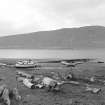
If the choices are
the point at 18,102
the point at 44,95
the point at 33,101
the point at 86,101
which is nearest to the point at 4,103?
the point at 18,102

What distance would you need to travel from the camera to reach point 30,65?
3650cm

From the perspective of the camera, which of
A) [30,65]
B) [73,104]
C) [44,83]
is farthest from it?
[30,65]

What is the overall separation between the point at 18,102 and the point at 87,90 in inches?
250

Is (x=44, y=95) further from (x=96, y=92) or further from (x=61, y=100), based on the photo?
(x=96, y=92)

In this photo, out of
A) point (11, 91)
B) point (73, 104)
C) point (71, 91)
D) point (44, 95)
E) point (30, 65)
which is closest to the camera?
point (73, 104)

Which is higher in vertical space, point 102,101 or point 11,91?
point 11,91

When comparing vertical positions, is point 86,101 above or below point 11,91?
below

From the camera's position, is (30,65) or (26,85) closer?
(26,85)

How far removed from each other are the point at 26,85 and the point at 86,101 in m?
6.57

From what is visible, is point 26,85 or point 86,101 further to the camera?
point 26,85

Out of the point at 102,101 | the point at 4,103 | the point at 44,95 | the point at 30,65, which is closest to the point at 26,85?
the point at 44,95

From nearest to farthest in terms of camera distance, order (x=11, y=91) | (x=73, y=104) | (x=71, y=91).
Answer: (x=73, y=104), (x=11, y=91), (x=71, y=91)

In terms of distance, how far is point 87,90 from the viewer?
16.2 m

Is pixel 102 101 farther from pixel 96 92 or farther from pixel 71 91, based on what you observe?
pixel 71 91
